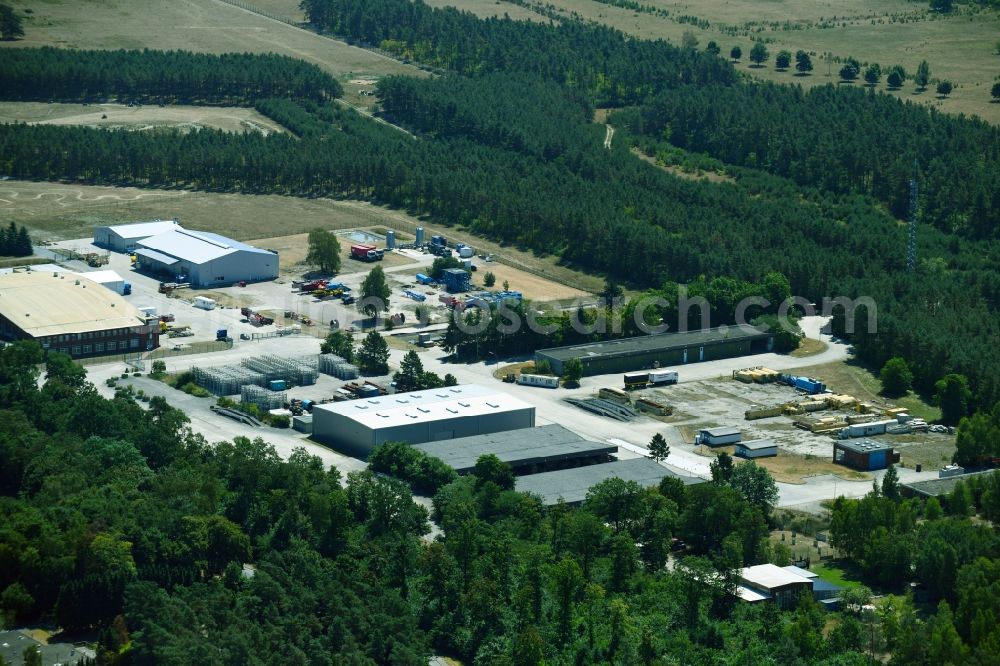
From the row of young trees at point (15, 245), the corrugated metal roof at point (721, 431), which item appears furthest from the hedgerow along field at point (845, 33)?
the row of young trees at point (15, 245)

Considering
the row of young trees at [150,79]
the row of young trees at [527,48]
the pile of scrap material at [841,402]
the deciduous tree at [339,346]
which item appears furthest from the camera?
the row of young trees at [527,48]

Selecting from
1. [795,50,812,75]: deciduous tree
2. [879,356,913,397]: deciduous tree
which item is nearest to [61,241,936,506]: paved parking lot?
[879,356,913,397]: deciduous tree

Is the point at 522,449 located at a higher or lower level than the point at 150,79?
lower

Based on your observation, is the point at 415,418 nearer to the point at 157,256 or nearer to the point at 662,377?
the point at 662,377

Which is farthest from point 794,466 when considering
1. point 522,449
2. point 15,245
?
point 15,245

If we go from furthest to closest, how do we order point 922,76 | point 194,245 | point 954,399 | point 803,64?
point 803,64 → point 922,76 → point 194,245 → point 954,399

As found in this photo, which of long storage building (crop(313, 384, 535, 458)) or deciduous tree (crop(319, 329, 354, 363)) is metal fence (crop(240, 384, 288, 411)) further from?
deciduous tree (crop(319, 329, 354, 363))

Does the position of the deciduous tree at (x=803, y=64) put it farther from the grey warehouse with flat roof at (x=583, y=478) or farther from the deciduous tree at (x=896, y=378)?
the grey warehouse with flat roof at (x=583, y=478)
